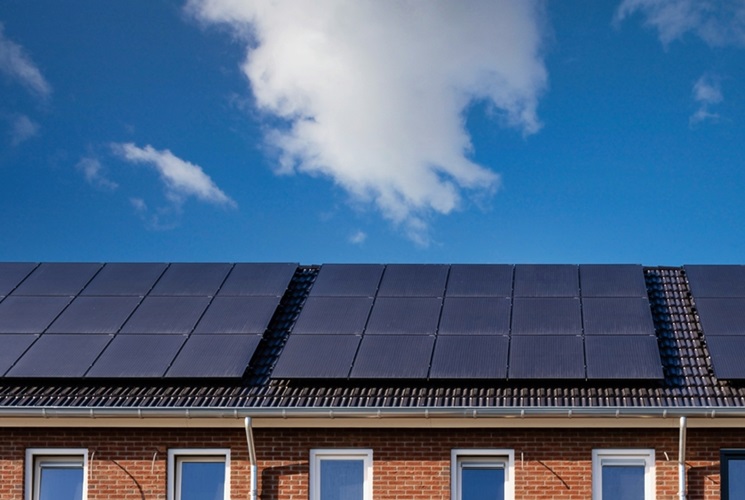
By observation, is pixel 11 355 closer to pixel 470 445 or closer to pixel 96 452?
pixel 96 452

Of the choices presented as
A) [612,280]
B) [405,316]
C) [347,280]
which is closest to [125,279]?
Result: [347,280]

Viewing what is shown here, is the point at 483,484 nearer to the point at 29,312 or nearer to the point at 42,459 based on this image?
the point at 42,459

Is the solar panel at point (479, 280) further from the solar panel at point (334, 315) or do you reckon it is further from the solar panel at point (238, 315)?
the solar panel at point (238, 315)

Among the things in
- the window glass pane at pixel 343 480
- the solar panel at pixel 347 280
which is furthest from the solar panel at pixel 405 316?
the window glass pane at pixel 343 480

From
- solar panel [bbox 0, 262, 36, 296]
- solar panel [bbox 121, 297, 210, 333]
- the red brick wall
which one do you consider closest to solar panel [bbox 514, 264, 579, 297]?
the red brick wall

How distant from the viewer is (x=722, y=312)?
669 inches

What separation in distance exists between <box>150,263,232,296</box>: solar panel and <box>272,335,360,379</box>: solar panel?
2571 mm

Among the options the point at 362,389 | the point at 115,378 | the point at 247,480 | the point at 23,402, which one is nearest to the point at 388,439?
the point at 362,389

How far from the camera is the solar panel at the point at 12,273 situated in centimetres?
1891

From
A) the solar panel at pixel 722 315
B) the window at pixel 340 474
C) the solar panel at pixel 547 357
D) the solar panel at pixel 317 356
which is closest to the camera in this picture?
the window at pixel 340 474

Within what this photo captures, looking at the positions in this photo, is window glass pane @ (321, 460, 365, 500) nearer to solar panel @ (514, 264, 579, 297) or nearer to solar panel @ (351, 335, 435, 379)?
solar panel @ (351, 335, 435, 379)

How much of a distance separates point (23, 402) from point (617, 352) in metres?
8.33

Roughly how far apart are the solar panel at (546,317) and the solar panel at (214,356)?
13.0 feet

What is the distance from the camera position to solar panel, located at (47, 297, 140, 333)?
1736 cm
